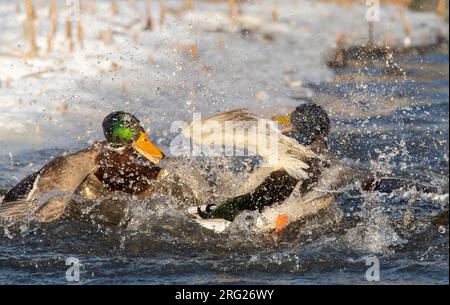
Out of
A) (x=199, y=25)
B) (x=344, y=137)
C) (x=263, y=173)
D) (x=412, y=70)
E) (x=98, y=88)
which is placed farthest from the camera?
(x=199, y=25)

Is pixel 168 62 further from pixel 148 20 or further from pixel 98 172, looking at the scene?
pixel 98 172

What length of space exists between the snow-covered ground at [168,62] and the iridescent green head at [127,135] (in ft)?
7.14

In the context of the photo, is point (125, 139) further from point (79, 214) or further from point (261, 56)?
point (261, 56)

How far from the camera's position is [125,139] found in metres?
6.63

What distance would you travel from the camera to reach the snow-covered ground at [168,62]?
371 inches

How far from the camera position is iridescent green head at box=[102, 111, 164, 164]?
6621 mm

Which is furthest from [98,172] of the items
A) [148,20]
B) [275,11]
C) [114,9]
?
[275,11]

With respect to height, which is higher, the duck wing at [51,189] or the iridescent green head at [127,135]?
the iridescent green head at [127,135]

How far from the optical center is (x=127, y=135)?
21.7 ft

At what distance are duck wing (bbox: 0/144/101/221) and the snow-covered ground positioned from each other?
199 cm

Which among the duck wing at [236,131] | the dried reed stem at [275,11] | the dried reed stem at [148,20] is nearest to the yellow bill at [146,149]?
the duck wing at [236,131]

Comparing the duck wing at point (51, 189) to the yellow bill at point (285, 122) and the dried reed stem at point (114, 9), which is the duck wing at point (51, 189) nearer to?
the yellow bill at point (285, 122)

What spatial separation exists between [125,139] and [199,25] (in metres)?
5.56
